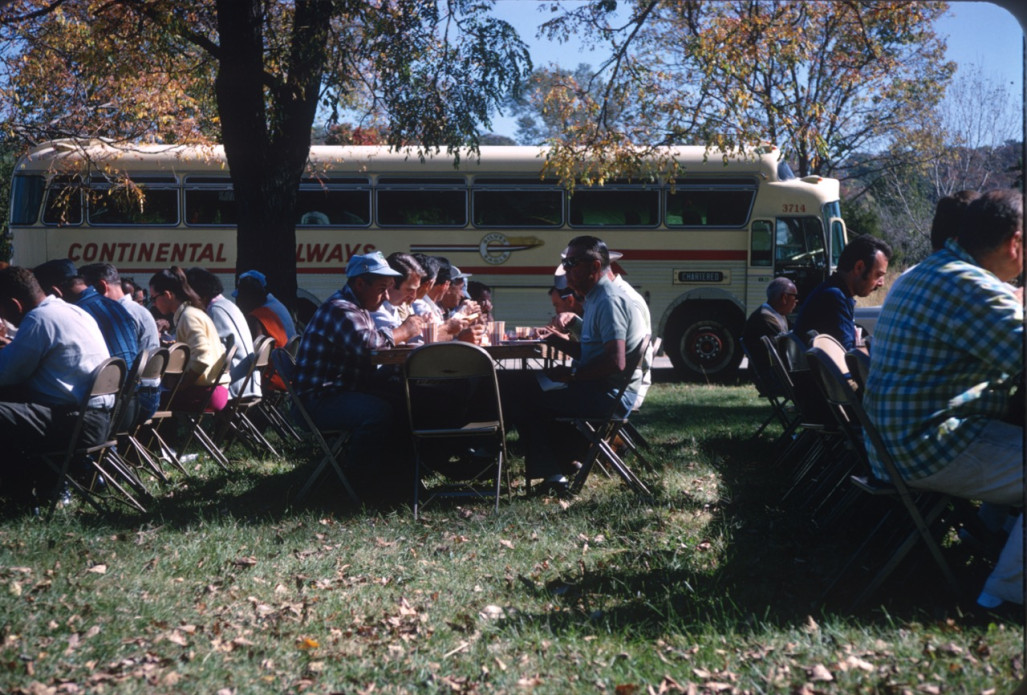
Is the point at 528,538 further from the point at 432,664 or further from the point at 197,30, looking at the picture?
the point at 197,30

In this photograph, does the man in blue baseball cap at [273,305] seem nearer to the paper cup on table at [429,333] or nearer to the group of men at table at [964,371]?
the paper cup on table at [429,333]

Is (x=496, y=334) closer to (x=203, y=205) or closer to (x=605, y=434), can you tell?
(x=605, y=434)

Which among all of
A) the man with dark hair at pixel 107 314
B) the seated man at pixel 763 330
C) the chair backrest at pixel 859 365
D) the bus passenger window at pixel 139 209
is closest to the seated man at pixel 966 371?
the chair backrest at pixel 859 365

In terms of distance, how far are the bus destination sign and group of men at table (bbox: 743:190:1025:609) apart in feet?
39.6

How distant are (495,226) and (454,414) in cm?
976

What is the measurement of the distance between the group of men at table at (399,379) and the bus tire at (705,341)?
29.6ft

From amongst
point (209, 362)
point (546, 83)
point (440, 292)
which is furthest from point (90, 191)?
point (209, 362)

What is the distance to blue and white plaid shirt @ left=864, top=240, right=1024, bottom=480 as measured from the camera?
432 centimetres

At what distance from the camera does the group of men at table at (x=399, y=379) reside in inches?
276

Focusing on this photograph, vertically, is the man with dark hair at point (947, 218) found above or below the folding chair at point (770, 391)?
above

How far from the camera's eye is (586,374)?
7090 millimetres

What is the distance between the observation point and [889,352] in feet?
15.2

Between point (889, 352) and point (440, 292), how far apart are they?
6.58 m

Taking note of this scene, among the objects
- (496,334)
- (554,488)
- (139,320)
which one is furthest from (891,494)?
(139,320)
